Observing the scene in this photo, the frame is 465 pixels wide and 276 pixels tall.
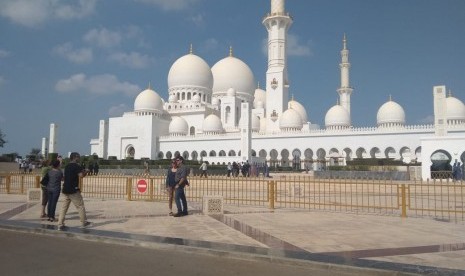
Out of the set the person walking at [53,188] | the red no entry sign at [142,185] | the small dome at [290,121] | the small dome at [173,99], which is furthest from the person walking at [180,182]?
the small dome at [173,99]

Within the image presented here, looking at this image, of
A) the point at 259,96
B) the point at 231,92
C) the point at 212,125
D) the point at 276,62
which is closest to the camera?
the point at 276,62

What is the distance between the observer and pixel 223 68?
58.4m

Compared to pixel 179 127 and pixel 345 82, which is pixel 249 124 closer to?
pixel 179 127

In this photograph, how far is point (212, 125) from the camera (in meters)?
50.5

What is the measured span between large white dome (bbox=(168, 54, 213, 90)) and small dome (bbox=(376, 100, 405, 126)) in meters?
23.5

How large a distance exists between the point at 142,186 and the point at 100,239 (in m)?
5.86

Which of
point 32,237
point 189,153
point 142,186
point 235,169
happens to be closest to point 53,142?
point 189,153

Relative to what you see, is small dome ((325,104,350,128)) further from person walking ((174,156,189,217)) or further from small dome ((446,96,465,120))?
person walking ((174,156,189,217))

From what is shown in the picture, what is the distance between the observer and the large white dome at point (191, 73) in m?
55.1

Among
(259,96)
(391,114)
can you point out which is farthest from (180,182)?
(259,96)

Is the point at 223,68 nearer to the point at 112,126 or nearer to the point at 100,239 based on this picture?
the point at 112,126

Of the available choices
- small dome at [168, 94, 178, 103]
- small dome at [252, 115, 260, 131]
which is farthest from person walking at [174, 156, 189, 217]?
small dome at [168, 94, 178, 103]

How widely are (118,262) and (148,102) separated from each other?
50.1 metres

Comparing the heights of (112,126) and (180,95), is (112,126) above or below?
below
